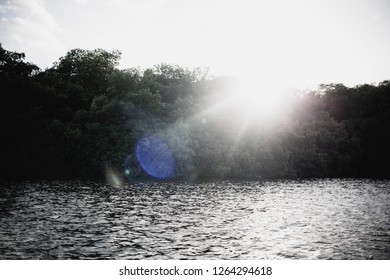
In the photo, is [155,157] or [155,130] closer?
[155,157]

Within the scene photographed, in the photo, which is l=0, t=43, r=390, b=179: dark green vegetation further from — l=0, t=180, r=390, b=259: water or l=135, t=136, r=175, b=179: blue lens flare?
l=0, t=180, r=390, b=259: water

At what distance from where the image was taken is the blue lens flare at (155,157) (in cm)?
6128

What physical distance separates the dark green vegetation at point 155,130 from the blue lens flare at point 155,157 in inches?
47.4

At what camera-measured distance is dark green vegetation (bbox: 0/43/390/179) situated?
61.1 meters

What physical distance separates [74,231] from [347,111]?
291 ft

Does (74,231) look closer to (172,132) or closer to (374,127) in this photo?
(172,132)

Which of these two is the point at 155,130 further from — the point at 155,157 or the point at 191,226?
the point at 191,226

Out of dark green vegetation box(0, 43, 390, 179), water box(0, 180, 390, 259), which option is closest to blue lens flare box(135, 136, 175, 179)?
dark green vegetation box(0, 43, 390, 179)

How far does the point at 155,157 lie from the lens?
61.4 metres

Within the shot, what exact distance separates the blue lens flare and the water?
2322cm

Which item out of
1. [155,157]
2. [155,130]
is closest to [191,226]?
[155,157]

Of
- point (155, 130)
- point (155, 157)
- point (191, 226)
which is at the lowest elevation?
point (191, 226)

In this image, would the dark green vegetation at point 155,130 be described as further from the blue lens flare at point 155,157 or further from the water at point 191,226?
the water at point 191,226

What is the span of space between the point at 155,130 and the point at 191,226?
41044mm
